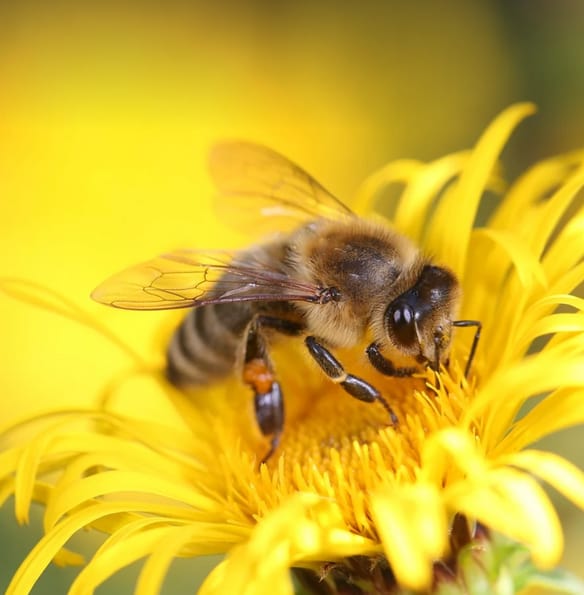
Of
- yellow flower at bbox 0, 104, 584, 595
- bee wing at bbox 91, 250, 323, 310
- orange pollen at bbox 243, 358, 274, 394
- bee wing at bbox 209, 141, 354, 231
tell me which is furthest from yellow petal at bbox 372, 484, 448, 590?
bee wing at bbox 209, 141, 354, 231

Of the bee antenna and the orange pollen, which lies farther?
the orange pollen

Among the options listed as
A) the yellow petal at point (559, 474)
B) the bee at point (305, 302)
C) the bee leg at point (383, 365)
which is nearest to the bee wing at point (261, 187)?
the bee at point (305, 302)

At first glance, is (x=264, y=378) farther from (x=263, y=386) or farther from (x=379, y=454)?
(x=379, y=454)

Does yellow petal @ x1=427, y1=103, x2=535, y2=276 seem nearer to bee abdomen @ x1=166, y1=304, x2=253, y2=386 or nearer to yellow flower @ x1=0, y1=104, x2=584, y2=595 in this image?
yellow flower @ x1=0, y1=104, x2=584, y2=595

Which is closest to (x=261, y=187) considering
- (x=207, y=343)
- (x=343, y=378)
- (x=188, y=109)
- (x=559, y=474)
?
(x=207, y=343)

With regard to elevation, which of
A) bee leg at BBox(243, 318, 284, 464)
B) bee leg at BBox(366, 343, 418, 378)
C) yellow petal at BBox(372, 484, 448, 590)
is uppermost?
yellow petal at BBox(372, 484, 448, 590)
